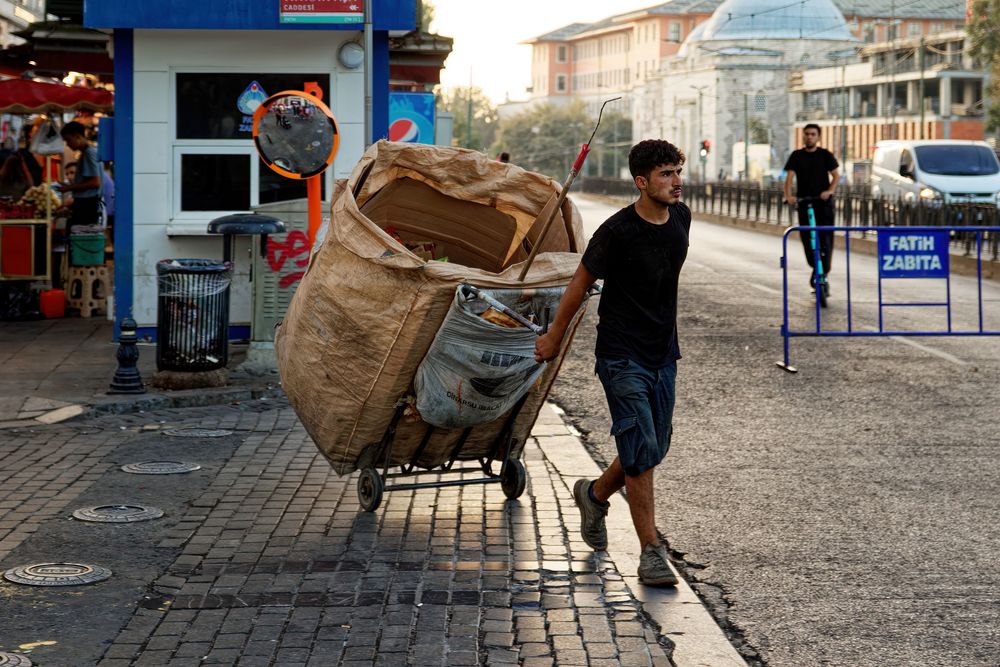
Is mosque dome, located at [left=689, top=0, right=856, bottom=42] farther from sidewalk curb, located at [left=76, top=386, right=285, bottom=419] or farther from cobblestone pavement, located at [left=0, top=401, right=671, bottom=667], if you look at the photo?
cobblestone pavement, located at [left=0, top=401, right=671, bottom=667]

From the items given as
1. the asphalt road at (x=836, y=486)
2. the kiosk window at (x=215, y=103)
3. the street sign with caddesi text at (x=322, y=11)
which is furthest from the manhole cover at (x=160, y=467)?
the kiosk window at (x=215, y=103)

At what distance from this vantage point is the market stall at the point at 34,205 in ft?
53.9

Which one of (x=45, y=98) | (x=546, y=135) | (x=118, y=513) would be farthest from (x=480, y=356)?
(x=546, y=135)

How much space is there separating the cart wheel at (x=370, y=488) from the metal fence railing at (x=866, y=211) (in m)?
7.45

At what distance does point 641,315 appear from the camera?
6332mm

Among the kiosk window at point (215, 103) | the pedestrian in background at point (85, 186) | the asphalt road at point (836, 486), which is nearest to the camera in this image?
the asphalt road at point (836, 486)

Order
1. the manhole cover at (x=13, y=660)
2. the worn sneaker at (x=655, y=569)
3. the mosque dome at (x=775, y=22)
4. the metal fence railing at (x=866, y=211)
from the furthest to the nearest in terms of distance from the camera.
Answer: the mosque dome at (x=775, y=22)
the metal fence railing at (x=866, y=211)
the worn sneaker at (x=655, y=569)
the manhole cover at (x=13, y=660)

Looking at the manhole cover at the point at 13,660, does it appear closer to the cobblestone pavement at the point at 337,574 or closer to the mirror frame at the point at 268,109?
the cobblestone pavement at the point at 337,574

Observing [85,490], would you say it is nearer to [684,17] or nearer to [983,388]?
[983,388]

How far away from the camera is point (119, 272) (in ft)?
46.8

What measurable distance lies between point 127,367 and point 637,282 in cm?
566

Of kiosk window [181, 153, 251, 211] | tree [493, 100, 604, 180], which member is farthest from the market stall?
tree [493, 100, 604, 180]

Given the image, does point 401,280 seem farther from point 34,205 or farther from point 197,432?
point 34,205

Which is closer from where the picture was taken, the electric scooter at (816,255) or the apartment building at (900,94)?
the electric scooter at (816,255)
